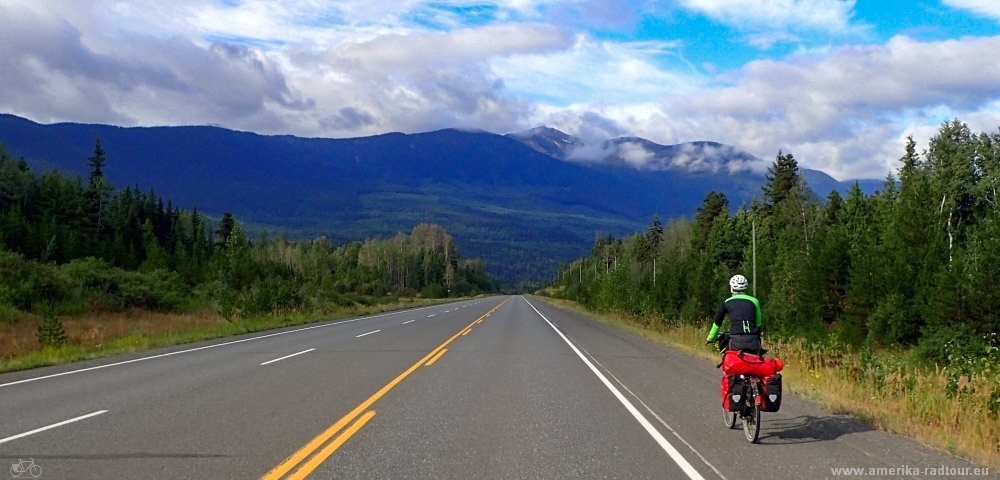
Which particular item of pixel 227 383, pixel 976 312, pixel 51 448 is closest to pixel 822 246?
pixel 976 312

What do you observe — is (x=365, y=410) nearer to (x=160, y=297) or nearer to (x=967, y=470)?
(x=967, y=470)

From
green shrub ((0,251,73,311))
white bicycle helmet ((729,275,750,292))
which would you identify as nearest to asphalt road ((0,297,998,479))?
white bicycle helmet ((729,275,750,292))

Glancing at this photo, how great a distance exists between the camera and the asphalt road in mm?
7250

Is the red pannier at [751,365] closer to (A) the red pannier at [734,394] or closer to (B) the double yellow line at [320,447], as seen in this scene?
(A) the red pannier at [734,394]

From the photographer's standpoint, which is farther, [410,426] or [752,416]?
[410,426]

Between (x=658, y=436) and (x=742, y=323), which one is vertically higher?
(x=742, y=323)

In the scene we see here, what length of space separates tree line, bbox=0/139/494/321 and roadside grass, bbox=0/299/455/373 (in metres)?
1.15

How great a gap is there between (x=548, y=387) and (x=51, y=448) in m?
7.67

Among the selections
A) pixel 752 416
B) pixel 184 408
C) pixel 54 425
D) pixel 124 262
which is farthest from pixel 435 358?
pixel 124 262

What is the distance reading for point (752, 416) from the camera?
8.61m

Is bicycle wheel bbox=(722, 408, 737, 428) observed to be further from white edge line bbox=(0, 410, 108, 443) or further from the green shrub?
the green shrub

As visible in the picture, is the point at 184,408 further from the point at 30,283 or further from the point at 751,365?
the point at 30,283

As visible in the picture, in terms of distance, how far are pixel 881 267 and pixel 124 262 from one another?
6956cm

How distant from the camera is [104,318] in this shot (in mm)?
39312
